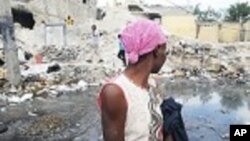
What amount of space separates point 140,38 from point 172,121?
20.1 inches

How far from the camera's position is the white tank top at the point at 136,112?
239 cm

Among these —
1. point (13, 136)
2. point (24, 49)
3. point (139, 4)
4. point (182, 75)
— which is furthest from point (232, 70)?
point (139, 4)

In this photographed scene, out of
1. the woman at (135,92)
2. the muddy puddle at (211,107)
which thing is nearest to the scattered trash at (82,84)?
the muddy puddle at (211,107)

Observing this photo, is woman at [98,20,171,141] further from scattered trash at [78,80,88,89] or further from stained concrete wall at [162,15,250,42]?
stained concrete wall at [162,15,250,42]

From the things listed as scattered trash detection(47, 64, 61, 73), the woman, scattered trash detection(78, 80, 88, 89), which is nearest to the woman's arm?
the woman

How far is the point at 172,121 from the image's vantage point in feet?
8.57

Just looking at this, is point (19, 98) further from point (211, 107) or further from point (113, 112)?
point (113, 112)

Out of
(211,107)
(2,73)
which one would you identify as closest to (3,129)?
(211,107)

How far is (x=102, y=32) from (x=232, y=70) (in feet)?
22.0

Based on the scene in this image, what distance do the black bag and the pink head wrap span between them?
34 cm

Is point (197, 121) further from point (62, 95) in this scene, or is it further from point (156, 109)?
point (156, 109)

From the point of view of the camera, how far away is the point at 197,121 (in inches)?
360

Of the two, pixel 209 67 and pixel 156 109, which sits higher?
pixel 156 109

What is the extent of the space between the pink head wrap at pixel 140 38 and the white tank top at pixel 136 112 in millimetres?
139
